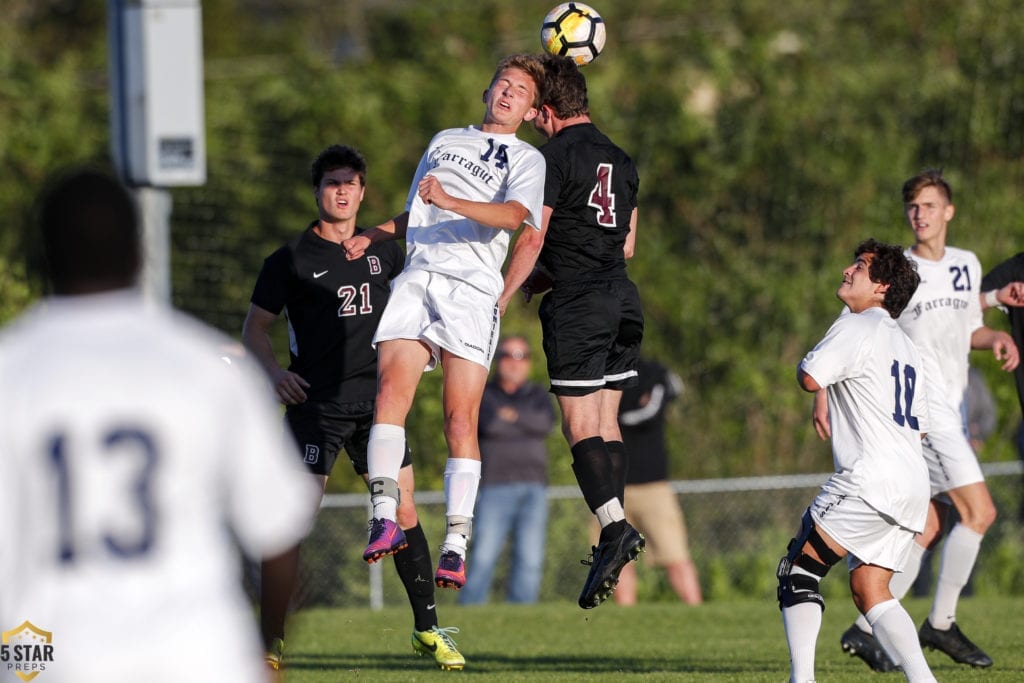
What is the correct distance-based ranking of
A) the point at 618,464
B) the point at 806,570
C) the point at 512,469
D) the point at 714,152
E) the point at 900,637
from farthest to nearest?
the point at 714,152 → the point at 512,469 → the point at 618,464 → the point at 806,570 → the point at 900,637

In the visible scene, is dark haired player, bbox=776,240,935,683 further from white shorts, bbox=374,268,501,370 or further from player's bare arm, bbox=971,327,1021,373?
player's bare arm, bbox=971,327,1021,373

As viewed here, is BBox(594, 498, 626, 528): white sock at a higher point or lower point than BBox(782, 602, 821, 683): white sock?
higher

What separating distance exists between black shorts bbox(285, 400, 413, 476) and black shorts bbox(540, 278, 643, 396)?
91cm

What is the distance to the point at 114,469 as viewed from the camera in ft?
10.3

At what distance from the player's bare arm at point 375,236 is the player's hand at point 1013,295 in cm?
336

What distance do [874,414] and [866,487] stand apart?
312mm

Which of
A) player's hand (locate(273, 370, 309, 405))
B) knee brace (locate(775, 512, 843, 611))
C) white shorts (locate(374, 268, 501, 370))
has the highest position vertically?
white shorts (locate(374, 268, 501, 370))

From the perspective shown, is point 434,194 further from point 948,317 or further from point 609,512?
point 948,317

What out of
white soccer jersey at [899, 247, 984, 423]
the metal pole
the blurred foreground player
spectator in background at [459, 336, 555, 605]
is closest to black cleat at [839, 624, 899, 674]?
white soccer jersey at [899, 247, 984, 423]

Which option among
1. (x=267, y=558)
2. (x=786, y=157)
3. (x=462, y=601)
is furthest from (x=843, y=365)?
(x=786, y=157)

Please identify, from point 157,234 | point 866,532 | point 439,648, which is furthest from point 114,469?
point 157,234

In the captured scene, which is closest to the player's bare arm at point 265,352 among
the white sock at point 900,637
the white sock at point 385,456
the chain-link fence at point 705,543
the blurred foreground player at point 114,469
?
the white sock at point 385,456

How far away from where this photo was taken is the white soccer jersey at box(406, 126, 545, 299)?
711 centimetres

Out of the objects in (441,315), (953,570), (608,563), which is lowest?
(953,570)
